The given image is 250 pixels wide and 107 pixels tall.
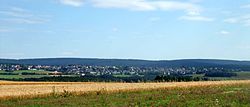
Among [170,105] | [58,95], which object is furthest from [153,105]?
[58,95]

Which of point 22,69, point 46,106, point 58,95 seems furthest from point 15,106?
point 22,69

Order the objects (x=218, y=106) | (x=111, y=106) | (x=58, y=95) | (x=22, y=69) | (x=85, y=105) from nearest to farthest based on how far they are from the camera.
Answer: (x=218, y=106), (x=111, y=106), (x=85, y=105), (x=58, y=95), (x=22, y=69)

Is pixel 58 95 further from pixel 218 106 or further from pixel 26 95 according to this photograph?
pixel 218 106

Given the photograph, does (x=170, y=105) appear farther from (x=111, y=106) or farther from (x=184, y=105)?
(x=111, y=106)

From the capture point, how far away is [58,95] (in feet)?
142

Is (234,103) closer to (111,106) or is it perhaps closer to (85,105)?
(111,106)

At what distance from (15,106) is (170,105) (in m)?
10.6

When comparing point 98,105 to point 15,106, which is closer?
point 98,105

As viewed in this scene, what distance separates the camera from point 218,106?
2566 cm

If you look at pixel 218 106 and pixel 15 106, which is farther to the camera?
pixel 15 106

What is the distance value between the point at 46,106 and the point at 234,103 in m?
11.3

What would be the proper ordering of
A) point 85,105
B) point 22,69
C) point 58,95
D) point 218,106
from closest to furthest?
point 218,106
point 85,105
point 58,95
point 22,69

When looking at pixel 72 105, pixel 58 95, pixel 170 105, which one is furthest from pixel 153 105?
pixel 58 95

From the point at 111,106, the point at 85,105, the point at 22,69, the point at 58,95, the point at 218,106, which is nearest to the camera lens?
the point at 218,106
